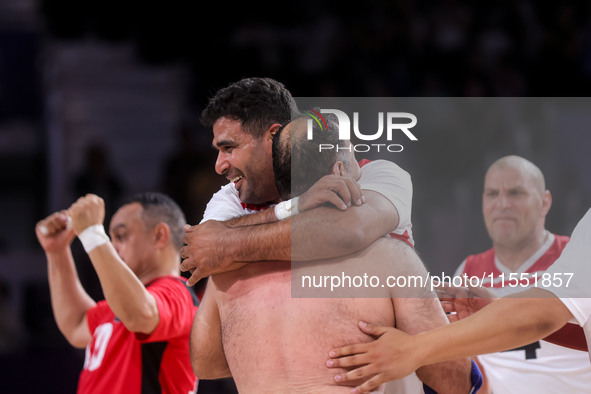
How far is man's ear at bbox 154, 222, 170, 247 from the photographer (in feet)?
10.4

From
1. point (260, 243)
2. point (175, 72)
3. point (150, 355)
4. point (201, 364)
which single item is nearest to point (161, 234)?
point (150, 355)

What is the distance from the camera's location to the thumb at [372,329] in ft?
6.31

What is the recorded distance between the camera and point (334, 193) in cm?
195

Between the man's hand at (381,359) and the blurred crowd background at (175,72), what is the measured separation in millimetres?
3104

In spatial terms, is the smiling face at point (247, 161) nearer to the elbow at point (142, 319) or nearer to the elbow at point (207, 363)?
the elbow at point (207, 363)

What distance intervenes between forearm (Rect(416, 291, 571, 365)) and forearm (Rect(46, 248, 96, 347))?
6.60 feet

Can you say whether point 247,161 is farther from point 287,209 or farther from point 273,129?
point 287,209

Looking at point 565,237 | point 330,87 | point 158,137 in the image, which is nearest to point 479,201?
point 565,237

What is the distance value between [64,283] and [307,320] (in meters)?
1.75

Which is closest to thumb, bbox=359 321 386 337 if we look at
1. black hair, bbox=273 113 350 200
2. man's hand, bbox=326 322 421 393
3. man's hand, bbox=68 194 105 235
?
man's hand, bbox=326 322 421 393

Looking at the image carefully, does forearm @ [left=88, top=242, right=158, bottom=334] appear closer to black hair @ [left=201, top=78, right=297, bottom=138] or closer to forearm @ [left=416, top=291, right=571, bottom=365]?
black hair @ [left=201, top=78, right=297, bottom=138]

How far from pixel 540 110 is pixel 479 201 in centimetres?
47

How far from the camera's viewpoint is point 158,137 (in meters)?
6.02

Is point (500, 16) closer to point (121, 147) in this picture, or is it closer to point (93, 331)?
point (121, 147)
